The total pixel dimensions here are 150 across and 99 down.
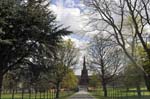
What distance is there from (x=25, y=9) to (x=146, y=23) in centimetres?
1062

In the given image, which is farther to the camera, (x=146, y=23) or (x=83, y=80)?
(x=83, y=80)

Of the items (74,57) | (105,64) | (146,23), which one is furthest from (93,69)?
(146,23)

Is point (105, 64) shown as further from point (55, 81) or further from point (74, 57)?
point (55, 81)

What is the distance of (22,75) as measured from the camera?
3341 cm

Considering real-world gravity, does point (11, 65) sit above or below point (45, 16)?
below

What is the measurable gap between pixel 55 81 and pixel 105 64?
15322 millimetres

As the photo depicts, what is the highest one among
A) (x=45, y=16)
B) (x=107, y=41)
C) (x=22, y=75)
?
(x=45, y=16)

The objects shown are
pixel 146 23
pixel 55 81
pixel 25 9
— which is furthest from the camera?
pixel 55 81

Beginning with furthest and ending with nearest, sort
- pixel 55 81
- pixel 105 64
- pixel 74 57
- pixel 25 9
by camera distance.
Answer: pixel 105 64, pixel 74 57, pixel 55 81, pixel 25 9

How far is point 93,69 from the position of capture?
76875mm

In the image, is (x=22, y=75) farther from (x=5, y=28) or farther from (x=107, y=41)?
(x=107, y=41)

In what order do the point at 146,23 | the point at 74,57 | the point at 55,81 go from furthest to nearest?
1. the point at 74,57
2. the point at 55,81
3. the point at 146,23

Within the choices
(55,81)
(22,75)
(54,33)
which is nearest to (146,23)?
(54,33)

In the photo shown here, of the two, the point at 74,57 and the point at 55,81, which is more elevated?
the point at 74,57
